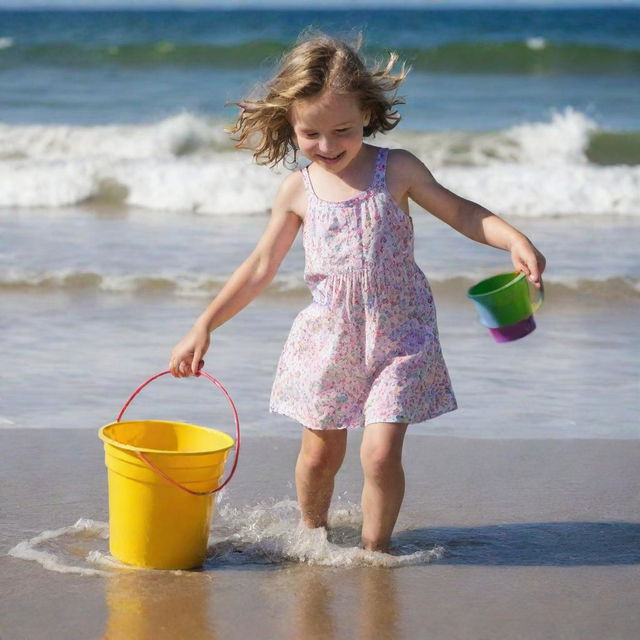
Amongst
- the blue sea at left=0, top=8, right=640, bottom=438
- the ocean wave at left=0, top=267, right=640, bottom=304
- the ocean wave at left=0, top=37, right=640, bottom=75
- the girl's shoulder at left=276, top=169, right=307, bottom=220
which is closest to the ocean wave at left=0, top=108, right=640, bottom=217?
the blue sea at left=0, top=8, right=640, bottom=438

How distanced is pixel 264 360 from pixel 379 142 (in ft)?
25.6

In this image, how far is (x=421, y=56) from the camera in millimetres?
21141

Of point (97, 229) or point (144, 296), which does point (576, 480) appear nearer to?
point (144, 296)

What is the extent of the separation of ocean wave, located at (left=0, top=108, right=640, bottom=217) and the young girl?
19.7 ft

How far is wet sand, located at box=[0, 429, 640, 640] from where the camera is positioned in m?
2.66

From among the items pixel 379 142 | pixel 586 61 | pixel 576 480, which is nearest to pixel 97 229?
pixel 379 142

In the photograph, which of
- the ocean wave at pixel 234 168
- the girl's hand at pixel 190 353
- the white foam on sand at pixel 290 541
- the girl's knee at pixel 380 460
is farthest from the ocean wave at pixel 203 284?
the girl's knee at pixel 380 460

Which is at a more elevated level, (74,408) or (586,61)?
(586,61)

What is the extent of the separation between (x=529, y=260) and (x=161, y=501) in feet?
3.52

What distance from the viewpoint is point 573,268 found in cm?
712

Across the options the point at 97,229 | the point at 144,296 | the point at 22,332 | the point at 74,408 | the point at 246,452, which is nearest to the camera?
the point at 246,452

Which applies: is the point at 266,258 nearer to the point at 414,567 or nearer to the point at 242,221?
the point at 414,567

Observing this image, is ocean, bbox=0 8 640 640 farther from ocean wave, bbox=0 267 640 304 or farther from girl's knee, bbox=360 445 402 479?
girl's knee, bbox=360 445 402 479

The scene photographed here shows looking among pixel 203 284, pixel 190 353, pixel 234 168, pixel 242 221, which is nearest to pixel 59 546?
pixel 190 353
